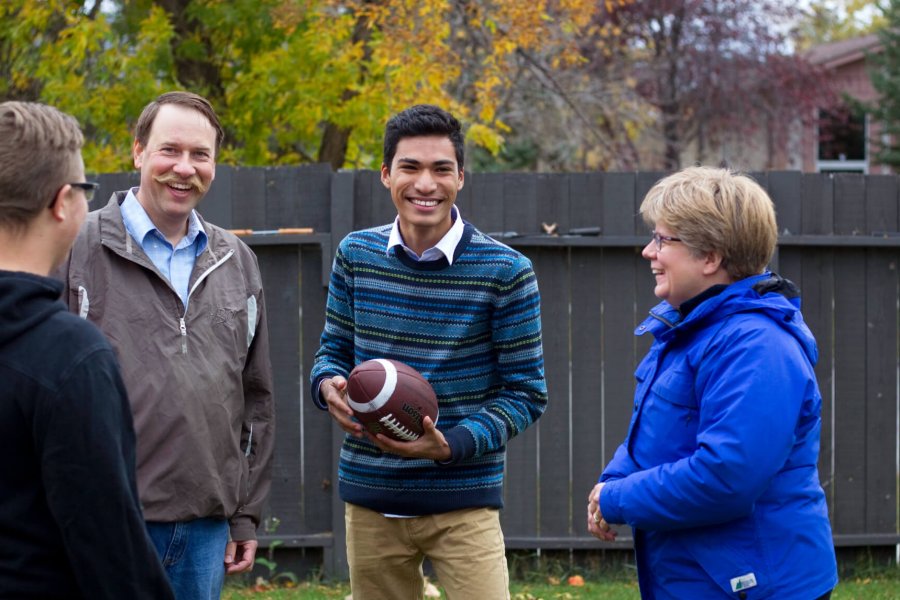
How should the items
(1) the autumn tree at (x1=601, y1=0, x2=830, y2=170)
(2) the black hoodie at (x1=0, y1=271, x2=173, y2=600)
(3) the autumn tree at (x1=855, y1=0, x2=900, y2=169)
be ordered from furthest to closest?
(3) the autumn tree at (x1=855, y1=0, x2=900, y2=169)
(1) the autumn tree at (x1=601, y1=0, x2=830, y2=170)
(2) the black hoodie at (x1=0, y1=271, x2=173, y2=600)

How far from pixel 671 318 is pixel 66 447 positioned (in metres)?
1.78

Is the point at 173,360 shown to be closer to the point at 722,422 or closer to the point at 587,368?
the point at 722,422

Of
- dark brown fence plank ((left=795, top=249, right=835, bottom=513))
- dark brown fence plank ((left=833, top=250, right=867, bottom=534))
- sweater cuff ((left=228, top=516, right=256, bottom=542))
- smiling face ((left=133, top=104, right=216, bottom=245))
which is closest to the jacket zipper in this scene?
smiling face ((left=133, top=104, right=216, bottom=245))

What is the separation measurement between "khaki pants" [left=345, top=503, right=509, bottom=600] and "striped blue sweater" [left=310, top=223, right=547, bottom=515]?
0.07 m

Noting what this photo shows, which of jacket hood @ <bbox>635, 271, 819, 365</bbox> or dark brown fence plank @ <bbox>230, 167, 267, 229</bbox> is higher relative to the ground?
dark brown fence plank @ <bbox>230, 167, 267, 229</bbox>

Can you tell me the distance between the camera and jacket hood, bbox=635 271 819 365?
296 centimetres

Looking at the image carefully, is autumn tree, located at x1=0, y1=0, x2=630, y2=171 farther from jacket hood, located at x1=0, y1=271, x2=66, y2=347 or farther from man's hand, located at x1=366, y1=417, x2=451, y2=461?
jacket hood, located at x1=0, y1=271, x2=66, y2=347

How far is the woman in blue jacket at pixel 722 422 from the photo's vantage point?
282 centimetres

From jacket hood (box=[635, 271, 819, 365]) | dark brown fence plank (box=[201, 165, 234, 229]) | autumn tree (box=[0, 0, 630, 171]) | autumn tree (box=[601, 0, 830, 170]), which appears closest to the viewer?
jacket hood (box=[635, 271, 819, 365])

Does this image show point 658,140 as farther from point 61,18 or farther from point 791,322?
point 791,322

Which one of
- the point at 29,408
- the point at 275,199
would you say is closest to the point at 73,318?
the point at 29,408

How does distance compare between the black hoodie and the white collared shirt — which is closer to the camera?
the black hoodie

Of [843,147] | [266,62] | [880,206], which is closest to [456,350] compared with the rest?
[880,206]

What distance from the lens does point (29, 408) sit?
212cm
